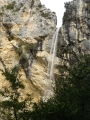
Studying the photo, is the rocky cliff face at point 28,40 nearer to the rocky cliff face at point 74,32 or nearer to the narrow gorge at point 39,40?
the narrow gorge at point 39,40

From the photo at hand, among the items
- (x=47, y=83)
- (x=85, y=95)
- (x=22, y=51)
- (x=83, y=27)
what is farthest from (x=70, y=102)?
(x=83, y=27)

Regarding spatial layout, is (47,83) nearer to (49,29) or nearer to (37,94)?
(37,94)

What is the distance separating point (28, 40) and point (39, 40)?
3.73ft

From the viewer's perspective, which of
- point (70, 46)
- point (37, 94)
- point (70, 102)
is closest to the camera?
point (70, 102)

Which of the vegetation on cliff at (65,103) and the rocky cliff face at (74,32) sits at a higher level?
the rocky cliff face at (74,32)

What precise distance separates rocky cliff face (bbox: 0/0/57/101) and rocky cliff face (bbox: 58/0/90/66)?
138 cm

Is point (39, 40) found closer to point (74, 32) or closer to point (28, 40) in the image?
point (28, 40)

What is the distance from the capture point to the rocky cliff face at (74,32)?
29859mm

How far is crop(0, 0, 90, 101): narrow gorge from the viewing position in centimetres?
2883

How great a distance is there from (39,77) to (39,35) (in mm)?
4813

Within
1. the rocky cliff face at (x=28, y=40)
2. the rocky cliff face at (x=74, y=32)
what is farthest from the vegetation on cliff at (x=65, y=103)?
the rocky cliff face at (x=74, y=32)

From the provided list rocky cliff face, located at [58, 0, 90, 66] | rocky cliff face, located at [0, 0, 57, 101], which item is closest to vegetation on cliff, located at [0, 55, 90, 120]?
rocky cliff face, located at [0, 0, 57, 101]

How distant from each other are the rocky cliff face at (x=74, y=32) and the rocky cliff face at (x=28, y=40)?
1376 mm

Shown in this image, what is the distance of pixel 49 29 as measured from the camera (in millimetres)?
31703
